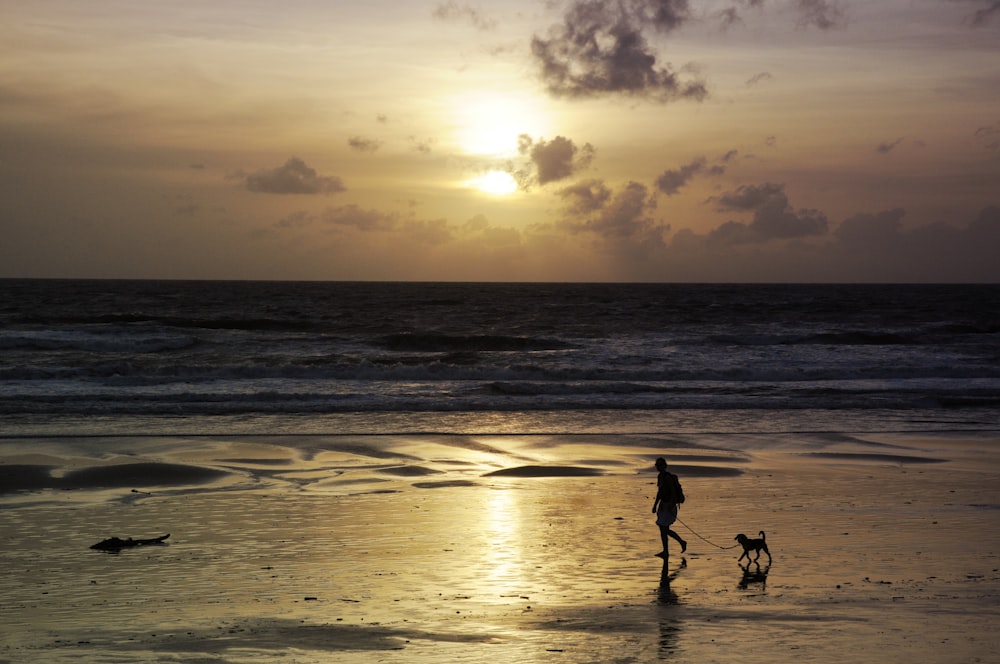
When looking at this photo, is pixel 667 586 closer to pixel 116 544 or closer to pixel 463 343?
pixel 116 544

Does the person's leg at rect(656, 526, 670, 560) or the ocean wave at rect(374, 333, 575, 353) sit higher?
the ocean wave at rect(374, 333, 575, 353)

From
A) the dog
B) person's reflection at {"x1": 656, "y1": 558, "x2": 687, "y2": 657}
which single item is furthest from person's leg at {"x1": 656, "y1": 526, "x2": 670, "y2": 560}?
the dog

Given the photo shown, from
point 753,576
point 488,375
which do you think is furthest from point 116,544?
point 488,375

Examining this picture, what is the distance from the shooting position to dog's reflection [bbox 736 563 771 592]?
11773mm

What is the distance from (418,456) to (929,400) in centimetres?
1987

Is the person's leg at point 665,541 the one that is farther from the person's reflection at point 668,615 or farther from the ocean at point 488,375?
the ocean at point 488,375

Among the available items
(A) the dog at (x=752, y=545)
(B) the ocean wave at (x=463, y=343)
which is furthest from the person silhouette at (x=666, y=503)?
(B) the ocean wave at (x=463, y=343)

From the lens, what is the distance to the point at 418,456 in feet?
70.6

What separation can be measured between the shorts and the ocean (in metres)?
12.3

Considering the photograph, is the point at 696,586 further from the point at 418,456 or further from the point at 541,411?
the point at 541,411

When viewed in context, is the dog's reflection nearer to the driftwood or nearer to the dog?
the dog

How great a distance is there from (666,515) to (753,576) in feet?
4.87

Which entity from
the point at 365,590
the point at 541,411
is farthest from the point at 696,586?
the point at 541,411

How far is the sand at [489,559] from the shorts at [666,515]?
1.69ft
